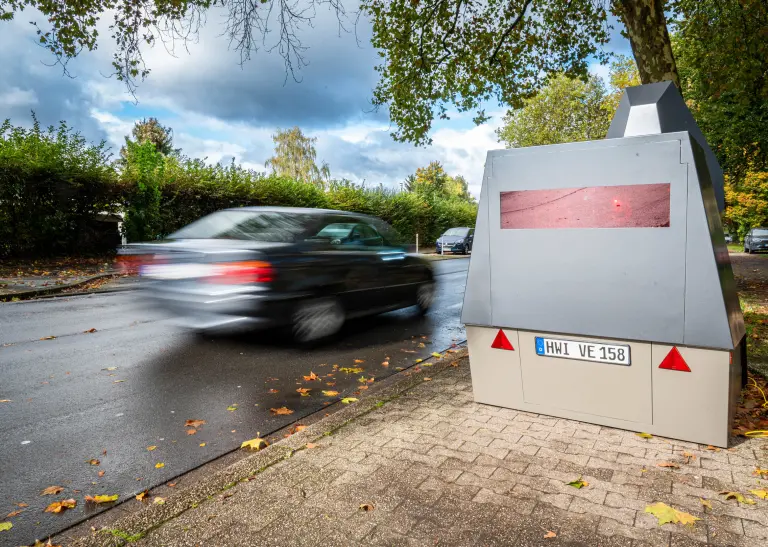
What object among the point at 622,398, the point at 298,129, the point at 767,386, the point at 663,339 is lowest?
the point at 767,386

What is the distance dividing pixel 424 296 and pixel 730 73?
385 inches

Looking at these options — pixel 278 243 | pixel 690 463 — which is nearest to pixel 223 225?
pixel 278 243

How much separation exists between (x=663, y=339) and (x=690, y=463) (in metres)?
0.75

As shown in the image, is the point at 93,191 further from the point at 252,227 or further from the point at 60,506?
the point at 60,506

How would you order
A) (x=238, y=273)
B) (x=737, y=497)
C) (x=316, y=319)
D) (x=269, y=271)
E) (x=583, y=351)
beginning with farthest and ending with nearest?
(x=316, y=319)
(x=269, y=271)
(x=238, y=273)
(x=583, y=351)
(x=737, y=497)

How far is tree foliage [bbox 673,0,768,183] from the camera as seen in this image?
11703 mm

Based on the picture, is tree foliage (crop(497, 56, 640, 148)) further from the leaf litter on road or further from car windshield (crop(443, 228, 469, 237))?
the leaf litter on road

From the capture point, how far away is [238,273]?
6020 millimetres

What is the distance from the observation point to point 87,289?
12508mm

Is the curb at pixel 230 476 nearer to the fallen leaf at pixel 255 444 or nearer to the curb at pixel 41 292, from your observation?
the fallen leaf at pixel 255 444

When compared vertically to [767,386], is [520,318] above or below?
above

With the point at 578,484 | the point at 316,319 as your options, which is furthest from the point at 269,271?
the point at 578,484

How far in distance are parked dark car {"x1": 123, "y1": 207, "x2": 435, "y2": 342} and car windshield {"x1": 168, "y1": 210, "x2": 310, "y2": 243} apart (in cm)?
1

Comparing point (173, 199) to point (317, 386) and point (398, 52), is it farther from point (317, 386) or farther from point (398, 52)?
point (317, 386)
